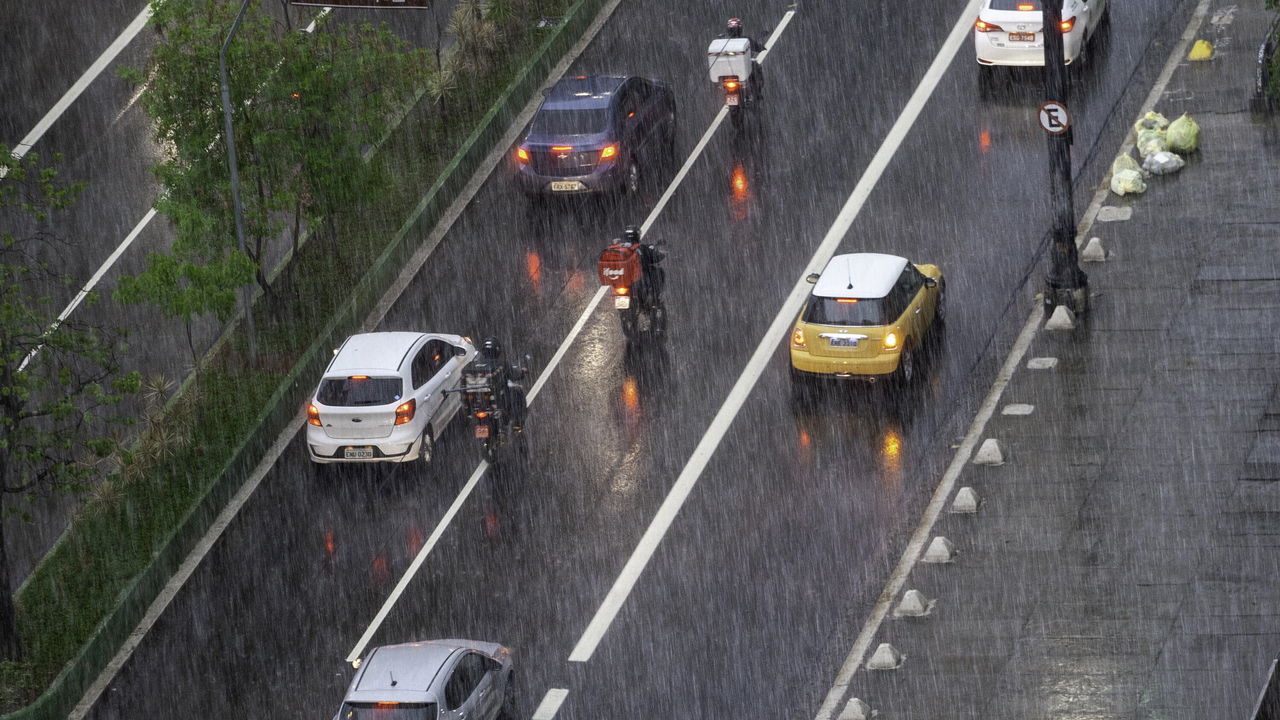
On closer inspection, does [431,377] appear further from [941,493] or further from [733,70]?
[733,70]

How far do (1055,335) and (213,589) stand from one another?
11960 millimetres

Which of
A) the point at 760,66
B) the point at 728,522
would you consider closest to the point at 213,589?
the point at 728,522

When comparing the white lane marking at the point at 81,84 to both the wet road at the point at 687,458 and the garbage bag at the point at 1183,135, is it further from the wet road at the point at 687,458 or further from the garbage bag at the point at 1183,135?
the garbage bag at the point at 1183,135

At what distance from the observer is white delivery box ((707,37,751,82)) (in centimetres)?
3475

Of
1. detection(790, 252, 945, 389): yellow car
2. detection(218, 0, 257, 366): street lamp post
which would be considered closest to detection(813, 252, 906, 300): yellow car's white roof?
detection(790, 252, 945, 389): yellow car

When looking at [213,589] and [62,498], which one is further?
[62,498]

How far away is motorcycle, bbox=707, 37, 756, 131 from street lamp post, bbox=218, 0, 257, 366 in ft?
27.9

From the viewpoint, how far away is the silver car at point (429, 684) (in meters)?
21.4

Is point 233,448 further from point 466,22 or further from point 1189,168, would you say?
point 1189,168

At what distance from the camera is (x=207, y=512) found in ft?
92.6

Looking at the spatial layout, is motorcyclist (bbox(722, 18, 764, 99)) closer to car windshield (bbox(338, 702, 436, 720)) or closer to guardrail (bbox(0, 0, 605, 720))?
guardrail (bbox(0, 0, 605, 720))

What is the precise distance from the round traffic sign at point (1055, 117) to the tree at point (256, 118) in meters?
9.73

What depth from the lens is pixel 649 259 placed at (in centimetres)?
2988

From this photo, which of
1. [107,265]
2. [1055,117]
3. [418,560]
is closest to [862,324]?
[1055,117]
